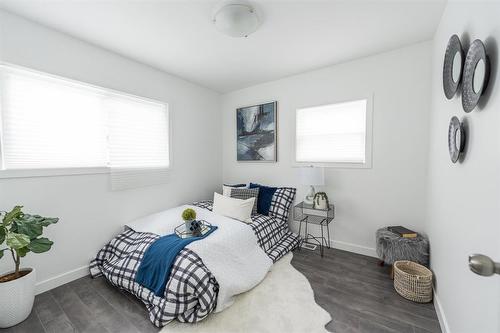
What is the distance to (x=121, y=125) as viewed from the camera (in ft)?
8.42

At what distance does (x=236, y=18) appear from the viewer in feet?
5.82

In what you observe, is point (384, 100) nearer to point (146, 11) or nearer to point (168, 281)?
point (146, 11)

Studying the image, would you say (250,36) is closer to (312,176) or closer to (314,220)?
(312,176)

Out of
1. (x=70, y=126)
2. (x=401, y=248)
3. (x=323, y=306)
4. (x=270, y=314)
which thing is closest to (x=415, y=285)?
(x=401, y=248)

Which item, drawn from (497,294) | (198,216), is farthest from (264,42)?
(497,294)

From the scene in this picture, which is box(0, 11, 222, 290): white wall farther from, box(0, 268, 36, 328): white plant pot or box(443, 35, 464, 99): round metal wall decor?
box(443, 35, 464, 99): round metal wall decor

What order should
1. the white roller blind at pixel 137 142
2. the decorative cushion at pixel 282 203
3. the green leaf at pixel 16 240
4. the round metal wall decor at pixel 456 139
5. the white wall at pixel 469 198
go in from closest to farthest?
1. the white wall at pixel 469 198
2. the round metal wall decor at pixel 456 139
3. the green leaf at pixel 16 240
4. the white roller blind at pixel 137 142
5. the decorative cushion at pixel 282 203

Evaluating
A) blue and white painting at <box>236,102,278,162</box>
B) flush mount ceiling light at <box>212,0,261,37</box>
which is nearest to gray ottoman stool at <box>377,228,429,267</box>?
blue and white painting at <box>236,102,278,162</box>

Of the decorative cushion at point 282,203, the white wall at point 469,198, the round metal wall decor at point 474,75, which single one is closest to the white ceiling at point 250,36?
the white wall at point 469,198

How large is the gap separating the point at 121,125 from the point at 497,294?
328 centimetres

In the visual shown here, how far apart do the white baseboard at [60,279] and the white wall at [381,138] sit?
2.84 m

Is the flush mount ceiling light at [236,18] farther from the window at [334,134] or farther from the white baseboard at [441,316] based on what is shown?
the white baseboard at [441,316]

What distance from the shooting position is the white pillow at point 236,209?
269 cm

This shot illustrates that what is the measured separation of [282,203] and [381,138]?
154 cm
